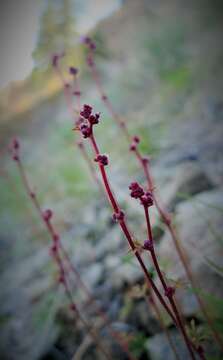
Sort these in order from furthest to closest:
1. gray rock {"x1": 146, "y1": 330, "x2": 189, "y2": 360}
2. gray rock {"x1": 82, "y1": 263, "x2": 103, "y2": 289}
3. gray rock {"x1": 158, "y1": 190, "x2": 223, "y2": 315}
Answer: gray rock {"x1": 82, "y1": 263, "x2": 103, "y2": 289}, gray rock {"x1": 158, "y1": 190, "x2": 223, "y2": 315}, gray rock {"x1": 146, "y1": 330, "x2": 189, "y2": 360}

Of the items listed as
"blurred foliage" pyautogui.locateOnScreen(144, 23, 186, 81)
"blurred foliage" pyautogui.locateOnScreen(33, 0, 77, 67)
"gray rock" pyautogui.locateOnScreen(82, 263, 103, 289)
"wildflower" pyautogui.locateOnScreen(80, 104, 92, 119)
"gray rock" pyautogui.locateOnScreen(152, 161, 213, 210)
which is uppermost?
"blurred foliage" pyautogui.locateOnScreen(33, 0, 77, 67)

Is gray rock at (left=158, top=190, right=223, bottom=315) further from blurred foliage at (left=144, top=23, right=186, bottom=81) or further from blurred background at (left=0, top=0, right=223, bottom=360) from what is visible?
blurred foliage at (left=144, top=23, right=186, bottom=81)

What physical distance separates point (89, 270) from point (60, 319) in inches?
22.7

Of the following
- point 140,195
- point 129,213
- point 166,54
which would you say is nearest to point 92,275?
point 129,213

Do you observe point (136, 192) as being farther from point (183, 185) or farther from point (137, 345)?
point (183, 185)

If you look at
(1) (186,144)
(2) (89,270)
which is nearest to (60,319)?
(2) (89,270)

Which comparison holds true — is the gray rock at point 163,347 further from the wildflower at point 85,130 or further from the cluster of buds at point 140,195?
the wildflower at point 85,130

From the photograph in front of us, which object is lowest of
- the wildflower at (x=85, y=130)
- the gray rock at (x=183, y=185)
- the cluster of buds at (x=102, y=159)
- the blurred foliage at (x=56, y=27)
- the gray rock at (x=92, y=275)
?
the gray rock at (x=92, y=275)

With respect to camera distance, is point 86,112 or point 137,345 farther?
point 137,345

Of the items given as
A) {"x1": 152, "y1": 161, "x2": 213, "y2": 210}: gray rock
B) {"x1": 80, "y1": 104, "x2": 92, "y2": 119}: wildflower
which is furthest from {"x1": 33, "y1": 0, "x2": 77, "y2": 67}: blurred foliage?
{"x1": 80, "y1": 104, "x2": 92, "y2": 119}: wildflower

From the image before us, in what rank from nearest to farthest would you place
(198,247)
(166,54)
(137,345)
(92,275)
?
(137,345)
(198,247)
(92,275)
(166,54)

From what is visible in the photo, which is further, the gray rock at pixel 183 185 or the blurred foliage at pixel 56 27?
the blurred foliage at pixel 56 27

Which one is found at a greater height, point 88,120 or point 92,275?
point 88,120

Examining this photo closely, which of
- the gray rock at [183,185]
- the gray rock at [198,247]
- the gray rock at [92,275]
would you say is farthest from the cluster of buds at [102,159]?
the gray rock at [92,275]
